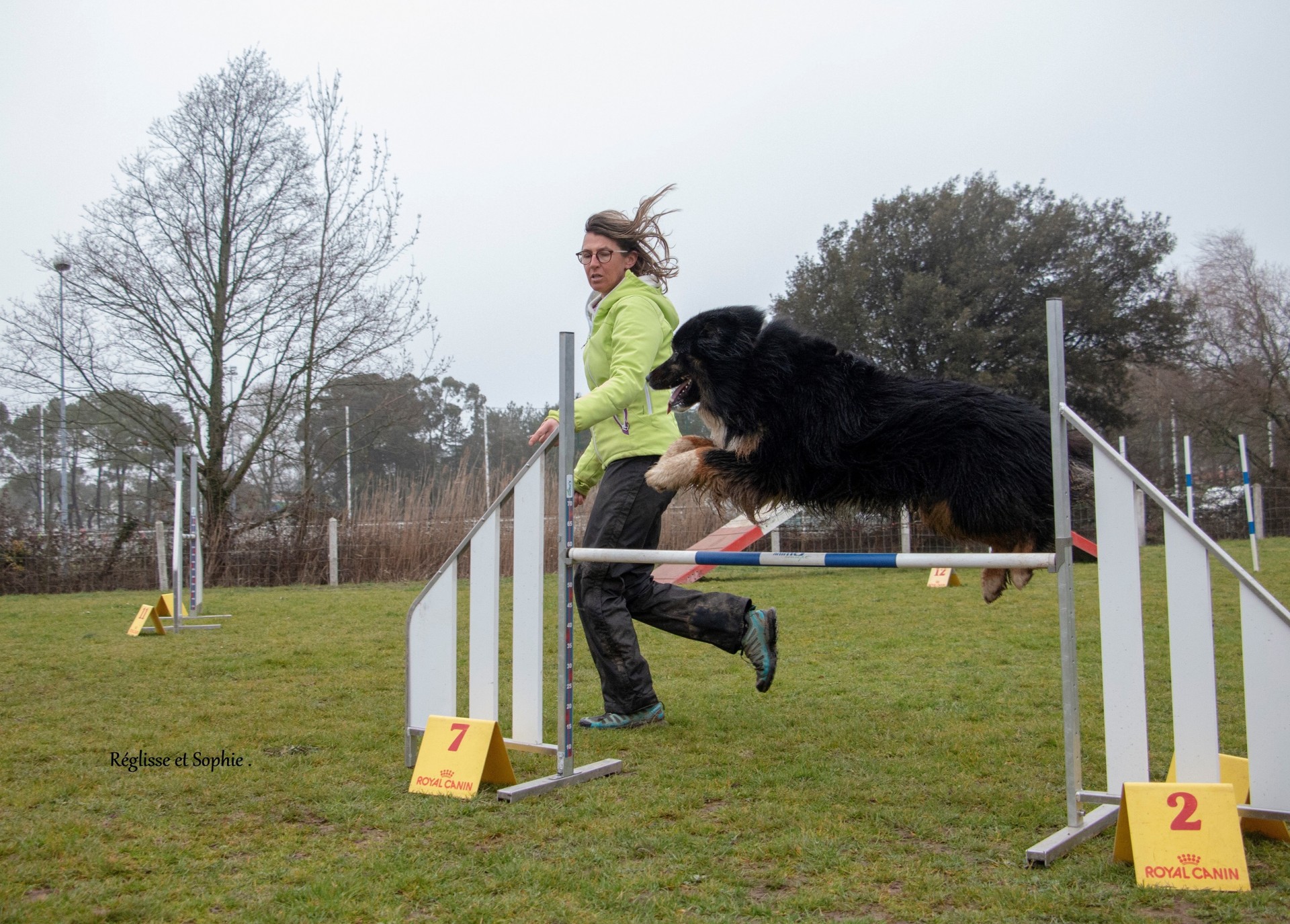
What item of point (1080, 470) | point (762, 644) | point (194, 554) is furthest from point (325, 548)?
point (1080, 470)

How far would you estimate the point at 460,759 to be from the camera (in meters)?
2.73

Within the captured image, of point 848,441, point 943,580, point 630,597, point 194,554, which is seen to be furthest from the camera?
point 943,580

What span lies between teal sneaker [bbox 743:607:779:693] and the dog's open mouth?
787mm

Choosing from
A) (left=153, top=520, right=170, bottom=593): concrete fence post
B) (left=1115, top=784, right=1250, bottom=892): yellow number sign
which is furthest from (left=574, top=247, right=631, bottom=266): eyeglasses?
(left=153, top=520, right=170, bottom=593): concrete fence post

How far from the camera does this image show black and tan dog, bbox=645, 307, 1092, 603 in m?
2.71

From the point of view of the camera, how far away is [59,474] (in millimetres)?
14703

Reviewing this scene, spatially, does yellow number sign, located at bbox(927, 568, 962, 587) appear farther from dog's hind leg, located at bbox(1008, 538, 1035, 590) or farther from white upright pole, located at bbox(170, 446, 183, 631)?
white upright pole, located at bbox(170, 446, 183, 631)

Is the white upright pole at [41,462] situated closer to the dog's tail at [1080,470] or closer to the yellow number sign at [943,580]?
the yellow number sign at [943,580]

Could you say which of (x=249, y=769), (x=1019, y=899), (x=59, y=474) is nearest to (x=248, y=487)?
(x=59, y=474)

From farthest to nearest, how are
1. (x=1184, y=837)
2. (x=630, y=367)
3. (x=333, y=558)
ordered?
(x=333, y=558) < (x=630, y=367) < (x=1184, y=837)

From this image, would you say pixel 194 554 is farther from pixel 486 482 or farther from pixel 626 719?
pixel 486 482

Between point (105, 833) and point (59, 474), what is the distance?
14.8 metres

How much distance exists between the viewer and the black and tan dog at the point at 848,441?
2713 mm

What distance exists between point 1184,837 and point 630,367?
2021mm
